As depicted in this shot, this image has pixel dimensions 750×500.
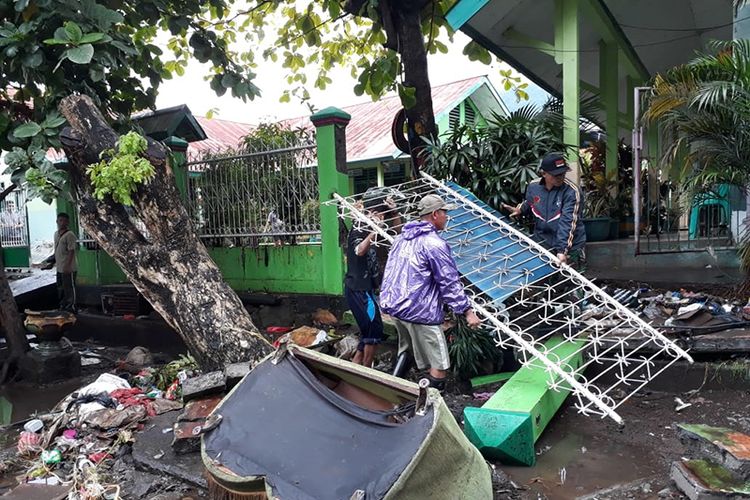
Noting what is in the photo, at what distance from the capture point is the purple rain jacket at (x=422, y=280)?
3.67 m

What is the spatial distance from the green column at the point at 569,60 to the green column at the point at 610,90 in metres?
2.49

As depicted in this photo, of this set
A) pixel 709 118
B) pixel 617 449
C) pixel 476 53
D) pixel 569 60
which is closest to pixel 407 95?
pixel 569 60

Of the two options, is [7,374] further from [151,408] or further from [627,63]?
[627,63]

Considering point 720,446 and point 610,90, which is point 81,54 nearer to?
point 720,446

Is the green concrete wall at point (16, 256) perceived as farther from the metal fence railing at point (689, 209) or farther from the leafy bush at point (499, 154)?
the metal fence railing at point (689, 209)

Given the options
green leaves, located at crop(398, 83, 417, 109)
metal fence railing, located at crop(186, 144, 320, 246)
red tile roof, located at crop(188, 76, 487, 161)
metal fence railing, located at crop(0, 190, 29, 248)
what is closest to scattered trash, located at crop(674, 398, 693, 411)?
metal fence railing, located at crop(186, 144, 320, 246)

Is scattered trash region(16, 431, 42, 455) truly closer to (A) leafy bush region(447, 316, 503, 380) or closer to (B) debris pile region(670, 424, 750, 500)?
(A) leafy bush region(447, 316, 503, 380)

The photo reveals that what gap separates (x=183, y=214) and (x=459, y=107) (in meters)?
10.3

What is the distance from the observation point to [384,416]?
269 cm

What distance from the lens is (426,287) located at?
3754mm

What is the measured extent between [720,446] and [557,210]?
7.54ft

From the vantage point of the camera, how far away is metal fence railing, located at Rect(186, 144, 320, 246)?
633 centimetres

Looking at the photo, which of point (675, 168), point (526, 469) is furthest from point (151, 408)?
point (675, 168)

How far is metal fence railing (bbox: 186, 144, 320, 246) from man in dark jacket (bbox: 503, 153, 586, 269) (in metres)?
2.53
